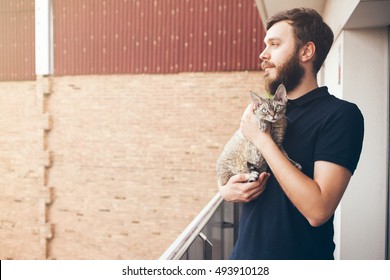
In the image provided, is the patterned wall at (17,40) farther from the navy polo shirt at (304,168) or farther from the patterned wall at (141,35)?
the navy polo shirt at (304,168)

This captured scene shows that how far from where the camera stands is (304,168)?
1.01m

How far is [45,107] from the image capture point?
23.0 feet

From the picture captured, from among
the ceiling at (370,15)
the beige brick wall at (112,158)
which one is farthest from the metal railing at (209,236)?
the beige brick wall at (112,158)

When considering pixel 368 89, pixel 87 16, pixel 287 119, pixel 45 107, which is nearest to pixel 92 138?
pixel 45 107

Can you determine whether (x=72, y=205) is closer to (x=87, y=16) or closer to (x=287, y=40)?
(x=87, y=16)

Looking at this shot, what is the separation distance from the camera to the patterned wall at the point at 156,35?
231 inches

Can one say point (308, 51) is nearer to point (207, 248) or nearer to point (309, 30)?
point (309, 30)

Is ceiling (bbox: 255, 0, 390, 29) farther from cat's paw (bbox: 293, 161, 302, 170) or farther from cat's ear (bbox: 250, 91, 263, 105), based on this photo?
cat's paw (bbox: 293, 161, 302, 170)

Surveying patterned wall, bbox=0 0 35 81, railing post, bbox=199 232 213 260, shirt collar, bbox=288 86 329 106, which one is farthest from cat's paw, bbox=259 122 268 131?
patterned wall, bbox=0 0 35 81

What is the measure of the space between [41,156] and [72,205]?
114cm

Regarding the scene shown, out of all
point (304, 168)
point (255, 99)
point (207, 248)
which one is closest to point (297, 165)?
point (304, 168)

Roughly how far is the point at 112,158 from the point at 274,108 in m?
5.80

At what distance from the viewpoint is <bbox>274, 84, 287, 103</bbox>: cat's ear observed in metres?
1.10

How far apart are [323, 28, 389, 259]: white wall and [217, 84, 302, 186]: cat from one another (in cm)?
149
